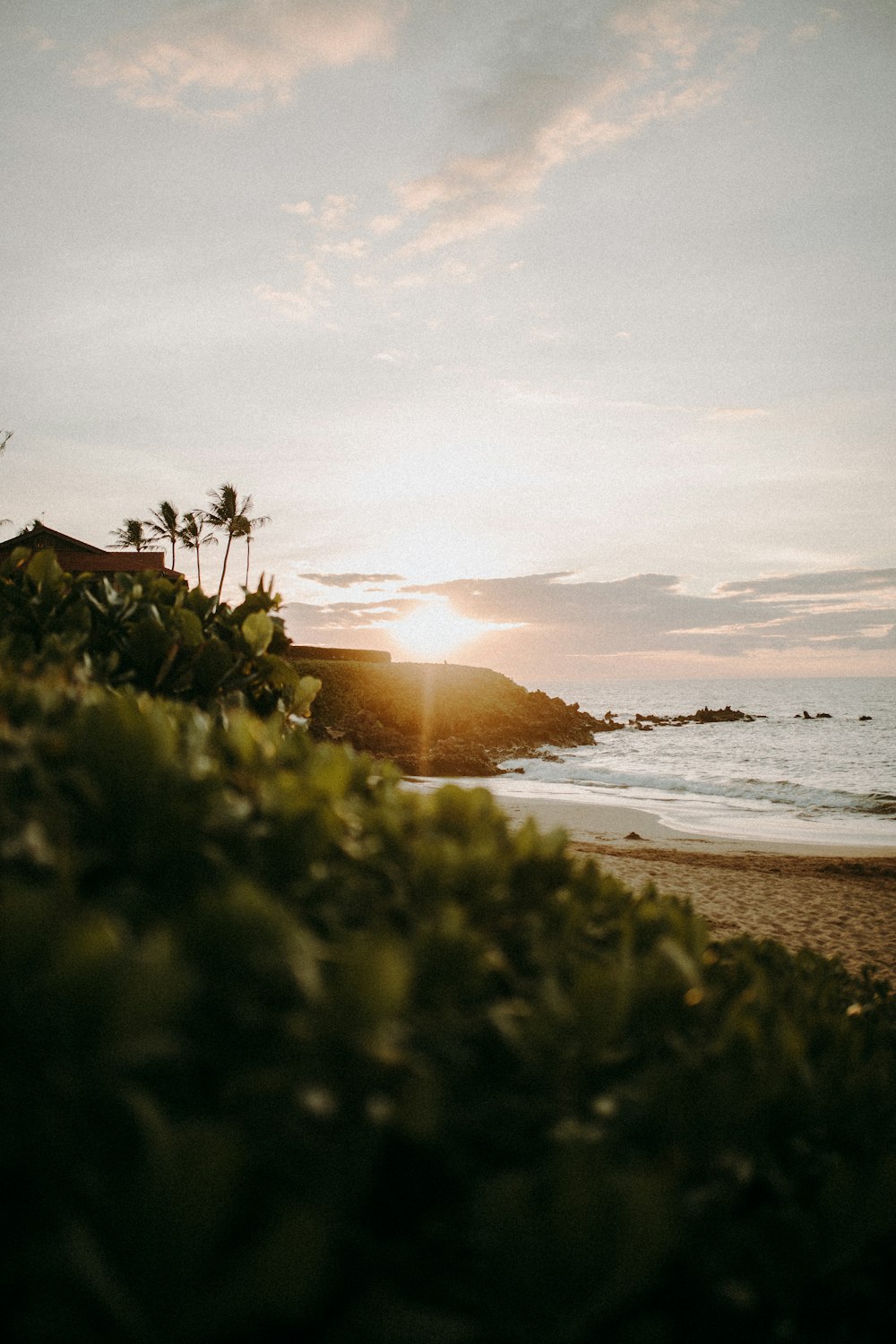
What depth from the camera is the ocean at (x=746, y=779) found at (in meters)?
18.3

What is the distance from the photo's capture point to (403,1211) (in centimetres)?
101

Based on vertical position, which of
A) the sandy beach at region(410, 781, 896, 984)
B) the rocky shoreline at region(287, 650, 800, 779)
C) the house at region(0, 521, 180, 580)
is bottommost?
the sandy beach at region(410, 781, 896, 984)

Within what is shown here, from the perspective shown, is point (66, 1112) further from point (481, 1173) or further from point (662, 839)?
point (662, 839)

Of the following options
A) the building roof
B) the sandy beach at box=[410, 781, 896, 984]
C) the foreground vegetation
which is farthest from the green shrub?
the building roof

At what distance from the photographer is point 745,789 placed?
23.7 meters

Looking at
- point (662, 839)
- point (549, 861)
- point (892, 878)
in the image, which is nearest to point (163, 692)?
point (549, 861)

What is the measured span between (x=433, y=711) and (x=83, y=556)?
19.5 meters

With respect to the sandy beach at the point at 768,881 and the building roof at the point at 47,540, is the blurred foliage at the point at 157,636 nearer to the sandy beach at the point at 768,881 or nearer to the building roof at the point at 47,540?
the sandy beach at the point at 768,881

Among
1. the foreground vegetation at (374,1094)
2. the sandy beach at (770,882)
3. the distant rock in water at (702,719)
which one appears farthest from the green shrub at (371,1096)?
the distant rock in water at (702,719)

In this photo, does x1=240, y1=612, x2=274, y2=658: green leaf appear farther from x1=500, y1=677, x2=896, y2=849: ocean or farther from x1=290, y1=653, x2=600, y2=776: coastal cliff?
x1=290, y1=653, x2=600, y2=776: coastal cliff

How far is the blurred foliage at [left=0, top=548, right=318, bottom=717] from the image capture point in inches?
141

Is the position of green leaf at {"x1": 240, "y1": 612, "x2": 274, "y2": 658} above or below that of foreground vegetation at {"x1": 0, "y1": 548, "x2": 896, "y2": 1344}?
above

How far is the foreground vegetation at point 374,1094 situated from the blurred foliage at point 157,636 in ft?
6.56

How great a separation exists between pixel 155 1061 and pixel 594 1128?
582 mm
